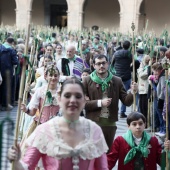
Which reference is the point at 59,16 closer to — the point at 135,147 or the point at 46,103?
the point at 46,103

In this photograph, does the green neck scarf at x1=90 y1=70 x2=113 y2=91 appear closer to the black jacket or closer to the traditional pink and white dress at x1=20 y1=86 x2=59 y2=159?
the traditional pink and white dress at x1=20 y1=86 x2=59 y2=159

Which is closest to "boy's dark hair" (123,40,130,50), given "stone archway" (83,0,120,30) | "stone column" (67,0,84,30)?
"stone column" (67,0,84,30)

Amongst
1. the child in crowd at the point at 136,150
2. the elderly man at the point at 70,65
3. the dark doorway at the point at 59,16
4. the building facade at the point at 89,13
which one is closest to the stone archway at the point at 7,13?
the building facade at the point at 89,13

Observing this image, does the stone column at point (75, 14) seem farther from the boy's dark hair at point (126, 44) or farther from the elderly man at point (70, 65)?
the elderly man at point (70, 65)

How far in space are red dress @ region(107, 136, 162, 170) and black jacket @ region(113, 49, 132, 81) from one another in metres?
6.71

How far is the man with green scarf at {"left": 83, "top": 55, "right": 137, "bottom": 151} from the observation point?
5.90 meters

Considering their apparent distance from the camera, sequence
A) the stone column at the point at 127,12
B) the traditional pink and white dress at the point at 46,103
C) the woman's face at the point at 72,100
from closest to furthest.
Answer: the woman's face at the point at 72,100, the traditional pink and white dress at the point at 46,103, the stone column at the point at 127,12

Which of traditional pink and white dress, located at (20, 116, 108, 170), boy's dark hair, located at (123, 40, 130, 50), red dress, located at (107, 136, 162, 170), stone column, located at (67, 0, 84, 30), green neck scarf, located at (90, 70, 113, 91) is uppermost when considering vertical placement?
stone column, located at (67, 0, 84, 30)

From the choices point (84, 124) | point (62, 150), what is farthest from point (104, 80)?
point (62, 150)

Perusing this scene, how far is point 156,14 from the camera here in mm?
35125

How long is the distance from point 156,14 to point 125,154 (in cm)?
3087

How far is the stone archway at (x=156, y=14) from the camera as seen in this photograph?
34.9 metres

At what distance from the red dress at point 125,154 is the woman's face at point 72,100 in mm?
1743

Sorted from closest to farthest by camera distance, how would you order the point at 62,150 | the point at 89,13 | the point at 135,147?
the point at 62,150
the point at 135,147
the point at 89,13
